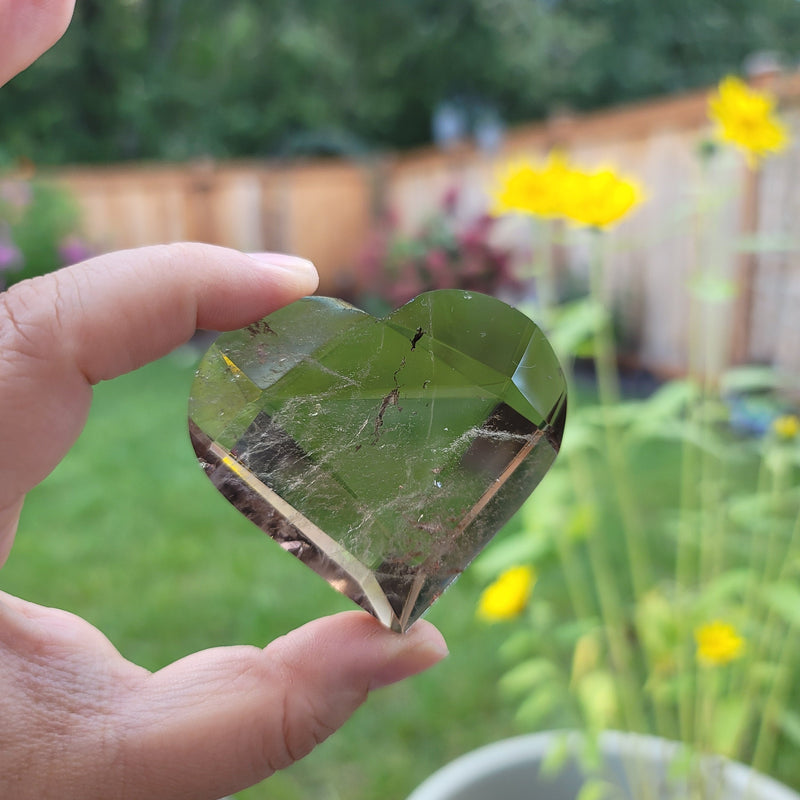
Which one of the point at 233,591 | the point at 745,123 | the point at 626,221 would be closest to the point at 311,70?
the point at 626,221

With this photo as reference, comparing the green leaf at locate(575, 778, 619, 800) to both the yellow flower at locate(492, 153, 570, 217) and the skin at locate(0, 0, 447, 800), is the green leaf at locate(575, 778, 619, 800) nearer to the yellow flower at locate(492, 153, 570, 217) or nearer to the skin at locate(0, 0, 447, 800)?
the skin at locate(0, 0, 447, 800)

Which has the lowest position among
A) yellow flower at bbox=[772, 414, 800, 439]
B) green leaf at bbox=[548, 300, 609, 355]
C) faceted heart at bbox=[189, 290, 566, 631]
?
yellow flower at bbox=[772, 414, 800, 439]

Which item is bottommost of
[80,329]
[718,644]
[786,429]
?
[718,644]

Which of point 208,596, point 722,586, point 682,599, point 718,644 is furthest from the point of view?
point 208,596

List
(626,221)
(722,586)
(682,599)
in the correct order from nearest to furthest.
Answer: (722,586) < (682,599) < (626,221)

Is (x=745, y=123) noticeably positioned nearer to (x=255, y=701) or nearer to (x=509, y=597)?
(x=509, y=597)

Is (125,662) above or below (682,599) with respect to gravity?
above

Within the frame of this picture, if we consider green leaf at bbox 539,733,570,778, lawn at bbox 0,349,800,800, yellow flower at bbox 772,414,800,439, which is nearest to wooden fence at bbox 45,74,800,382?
yellow flower at bbox 772,414,800,439

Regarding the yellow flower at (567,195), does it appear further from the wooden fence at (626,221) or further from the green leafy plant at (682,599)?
the wooden fence at (626,221)
